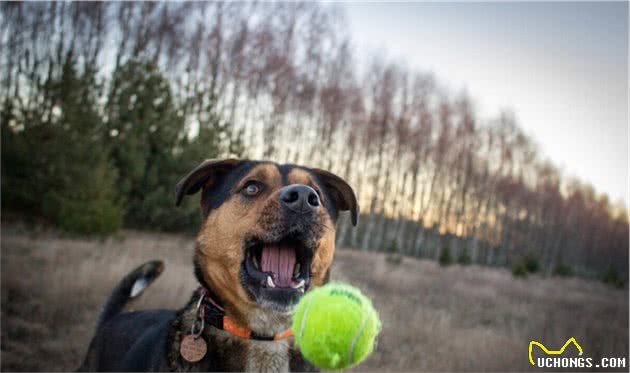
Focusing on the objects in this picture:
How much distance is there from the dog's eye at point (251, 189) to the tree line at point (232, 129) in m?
10.1

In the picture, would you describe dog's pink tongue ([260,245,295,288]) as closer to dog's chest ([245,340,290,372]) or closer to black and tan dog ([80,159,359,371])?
black and tan dog ([80,159,359,371])

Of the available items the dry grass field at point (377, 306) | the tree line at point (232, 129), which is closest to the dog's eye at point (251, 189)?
the dry grass field at point (377, 306)

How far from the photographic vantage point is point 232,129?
17609mm

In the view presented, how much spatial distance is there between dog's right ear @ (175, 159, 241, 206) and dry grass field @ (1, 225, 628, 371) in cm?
189

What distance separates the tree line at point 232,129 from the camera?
41.5ft

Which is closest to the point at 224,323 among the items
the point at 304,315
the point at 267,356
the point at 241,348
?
the point at 241,348

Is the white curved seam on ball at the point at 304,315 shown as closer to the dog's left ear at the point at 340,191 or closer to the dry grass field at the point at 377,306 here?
the dog's left ear at the point at 340,191

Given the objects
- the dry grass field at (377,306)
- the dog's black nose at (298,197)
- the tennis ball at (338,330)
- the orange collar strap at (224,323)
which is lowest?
the dry grass field at (377,306)

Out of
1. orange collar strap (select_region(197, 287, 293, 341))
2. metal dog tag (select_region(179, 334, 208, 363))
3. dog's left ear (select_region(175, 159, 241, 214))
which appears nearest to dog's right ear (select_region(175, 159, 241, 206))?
dog's left ear (select_region(175, 159, 241, 214))

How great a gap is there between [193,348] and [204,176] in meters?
1.15

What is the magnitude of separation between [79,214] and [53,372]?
23.6 feet

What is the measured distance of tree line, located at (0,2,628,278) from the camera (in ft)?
41.5

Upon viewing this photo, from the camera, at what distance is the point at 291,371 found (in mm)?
2646

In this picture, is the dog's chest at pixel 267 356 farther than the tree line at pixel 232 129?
No
